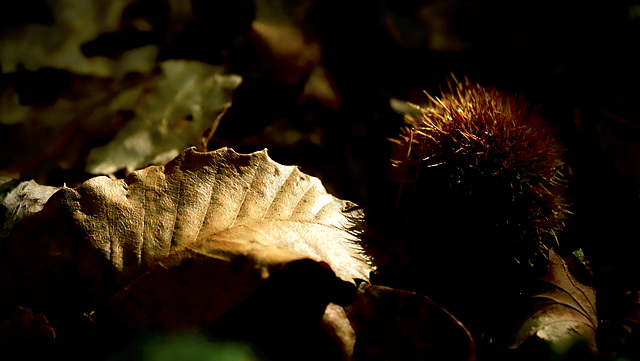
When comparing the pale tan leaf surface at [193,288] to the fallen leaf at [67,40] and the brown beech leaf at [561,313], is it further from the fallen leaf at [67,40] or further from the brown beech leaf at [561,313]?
the fallen leaf at [67,40]

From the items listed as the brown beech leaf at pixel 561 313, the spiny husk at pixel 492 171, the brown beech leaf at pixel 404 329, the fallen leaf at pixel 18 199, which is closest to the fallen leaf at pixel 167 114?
the fallen leaf at pixel 18 199

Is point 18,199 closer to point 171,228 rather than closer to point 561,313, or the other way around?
point 171,228

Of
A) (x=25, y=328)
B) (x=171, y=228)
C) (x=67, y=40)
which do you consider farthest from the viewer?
(x=67, y=40)

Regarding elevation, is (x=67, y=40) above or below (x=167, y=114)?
above

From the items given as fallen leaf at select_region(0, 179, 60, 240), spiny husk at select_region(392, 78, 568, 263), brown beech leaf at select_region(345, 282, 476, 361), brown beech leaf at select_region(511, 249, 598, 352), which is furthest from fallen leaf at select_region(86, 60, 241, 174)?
brown beech leaf at select_region(511, 249, 598, 352)

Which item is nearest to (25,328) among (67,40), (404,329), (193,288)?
(193,288)

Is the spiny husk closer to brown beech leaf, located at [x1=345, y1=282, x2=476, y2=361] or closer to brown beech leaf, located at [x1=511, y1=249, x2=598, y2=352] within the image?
brown beech leaf, located at [x1=511, y1=249, x2=598, y2=352]
